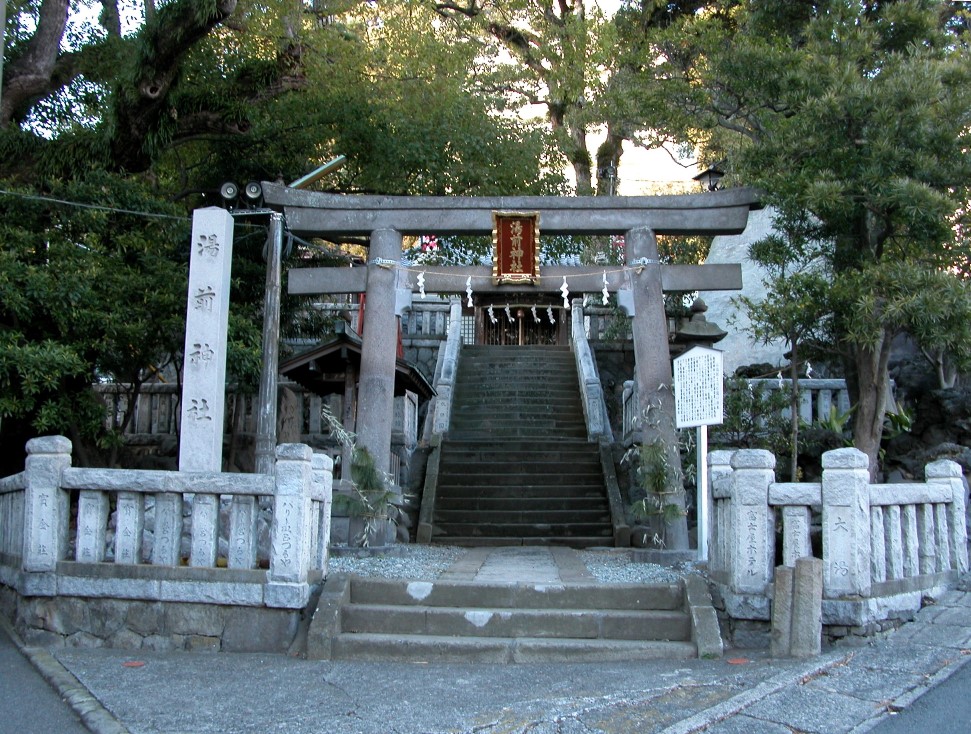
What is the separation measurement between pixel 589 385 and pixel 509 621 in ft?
34.6

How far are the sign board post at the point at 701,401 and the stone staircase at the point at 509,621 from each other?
1742mm

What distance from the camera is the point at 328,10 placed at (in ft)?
50.0

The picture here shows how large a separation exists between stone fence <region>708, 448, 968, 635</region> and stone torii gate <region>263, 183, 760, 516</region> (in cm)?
Result: 432

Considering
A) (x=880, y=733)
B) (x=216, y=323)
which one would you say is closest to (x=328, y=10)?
(x=216, y=323)

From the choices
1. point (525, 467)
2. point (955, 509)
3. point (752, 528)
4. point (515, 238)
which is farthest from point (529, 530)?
A: point (752, 528)

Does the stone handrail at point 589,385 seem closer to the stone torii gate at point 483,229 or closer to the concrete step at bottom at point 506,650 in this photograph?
the stone torii gate at point 483,229

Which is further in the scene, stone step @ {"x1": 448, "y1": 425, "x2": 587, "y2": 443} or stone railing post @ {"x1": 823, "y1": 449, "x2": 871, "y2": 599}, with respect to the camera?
stone step @ {"x1": 448, "y1": 425, "x2": 587, "y2": 443}

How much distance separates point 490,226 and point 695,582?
233 inches

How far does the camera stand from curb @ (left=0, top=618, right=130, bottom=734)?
5418 mm

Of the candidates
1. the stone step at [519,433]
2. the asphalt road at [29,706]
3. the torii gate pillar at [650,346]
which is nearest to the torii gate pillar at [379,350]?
the torii gate pillar at [650,346]

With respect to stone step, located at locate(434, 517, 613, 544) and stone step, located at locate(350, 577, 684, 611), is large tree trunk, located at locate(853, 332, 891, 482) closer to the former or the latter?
stone step, located at locate(434, 517, 613, 544)

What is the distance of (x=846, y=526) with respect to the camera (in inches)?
275

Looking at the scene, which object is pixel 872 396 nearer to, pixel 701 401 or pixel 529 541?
pixel 701 401

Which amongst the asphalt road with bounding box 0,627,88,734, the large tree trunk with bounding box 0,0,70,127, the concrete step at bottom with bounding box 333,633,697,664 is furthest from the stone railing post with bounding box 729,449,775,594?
the large tree trunk with bounding box 0,0,70,127
